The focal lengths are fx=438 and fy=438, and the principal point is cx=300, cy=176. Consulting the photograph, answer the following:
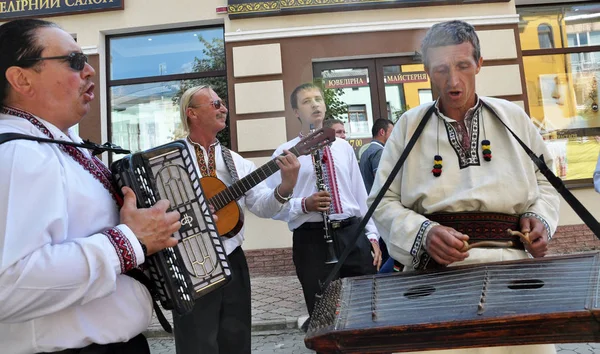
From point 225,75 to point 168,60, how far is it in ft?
3.56

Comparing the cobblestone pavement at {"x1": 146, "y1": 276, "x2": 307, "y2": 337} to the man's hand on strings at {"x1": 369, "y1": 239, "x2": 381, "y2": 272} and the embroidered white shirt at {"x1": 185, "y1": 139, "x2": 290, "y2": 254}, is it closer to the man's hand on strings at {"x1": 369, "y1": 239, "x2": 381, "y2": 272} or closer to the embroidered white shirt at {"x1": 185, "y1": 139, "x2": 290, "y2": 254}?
the man's hand on strings at {"x1": 369, "y1": 239, "x2": 381, "y2": 272}

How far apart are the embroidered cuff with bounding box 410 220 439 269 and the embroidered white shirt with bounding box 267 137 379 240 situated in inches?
63.2

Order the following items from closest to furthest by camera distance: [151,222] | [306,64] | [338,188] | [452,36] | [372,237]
Result: 1. [151,222]
2. [452,36]
3. [338,188]
4. [372,237]
5. [306,64]

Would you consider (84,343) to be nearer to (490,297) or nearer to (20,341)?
(20,341)

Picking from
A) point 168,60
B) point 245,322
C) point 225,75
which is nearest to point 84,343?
point 245,322

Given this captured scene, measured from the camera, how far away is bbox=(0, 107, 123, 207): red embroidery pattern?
1458 mm

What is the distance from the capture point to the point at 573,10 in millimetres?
7500

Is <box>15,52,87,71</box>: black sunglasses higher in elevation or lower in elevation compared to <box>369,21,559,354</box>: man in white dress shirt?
higher

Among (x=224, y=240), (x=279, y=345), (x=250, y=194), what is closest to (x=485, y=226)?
(x=224, y=240)

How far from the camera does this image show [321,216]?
332 cm

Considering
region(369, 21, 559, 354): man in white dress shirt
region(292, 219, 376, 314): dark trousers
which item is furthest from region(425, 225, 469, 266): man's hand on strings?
region(292, 219, 376, 314): dark trousers

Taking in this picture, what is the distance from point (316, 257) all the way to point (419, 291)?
6.54 ft

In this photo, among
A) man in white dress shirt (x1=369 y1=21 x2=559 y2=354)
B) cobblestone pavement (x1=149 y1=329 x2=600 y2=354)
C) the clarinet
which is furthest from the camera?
cobblestone pavement (x1=149 y1=329 x2=600 y2=354)

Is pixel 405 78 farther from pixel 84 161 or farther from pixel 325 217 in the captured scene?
pixel 84 161
